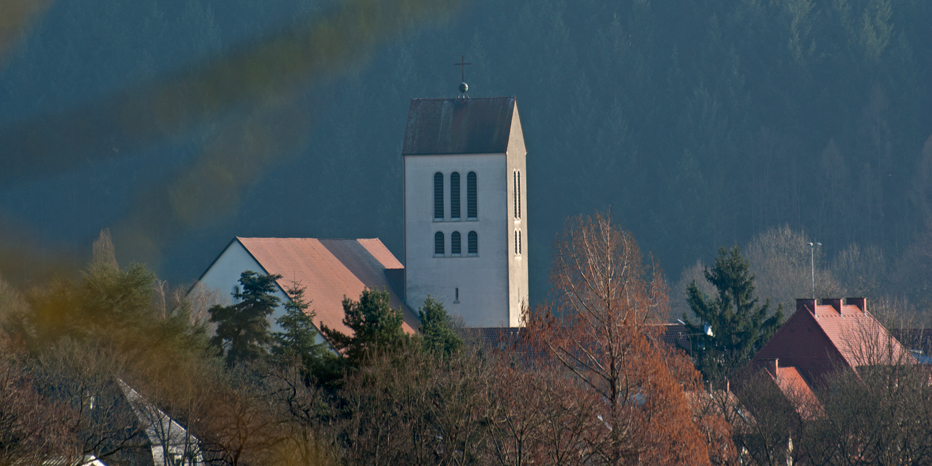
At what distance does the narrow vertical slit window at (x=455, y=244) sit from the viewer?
53938 millimetres

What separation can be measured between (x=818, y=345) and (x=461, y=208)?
722 inches

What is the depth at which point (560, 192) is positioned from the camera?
130875mm

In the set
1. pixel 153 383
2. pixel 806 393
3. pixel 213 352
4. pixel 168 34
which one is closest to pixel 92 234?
pixel 168 34

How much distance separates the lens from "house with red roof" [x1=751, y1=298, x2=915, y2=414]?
3994cm

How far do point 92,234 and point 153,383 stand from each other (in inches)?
743

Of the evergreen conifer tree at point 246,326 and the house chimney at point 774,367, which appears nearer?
the evergreen conifer tree at point 246,326

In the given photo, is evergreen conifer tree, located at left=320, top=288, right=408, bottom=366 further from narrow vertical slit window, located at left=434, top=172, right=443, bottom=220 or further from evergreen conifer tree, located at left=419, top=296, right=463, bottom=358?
narrow vertical slit window, located at left=434, top=172, right=443, bottom=220

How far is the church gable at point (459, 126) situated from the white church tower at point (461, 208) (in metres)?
0.05

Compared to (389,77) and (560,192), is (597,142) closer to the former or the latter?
(560,192)

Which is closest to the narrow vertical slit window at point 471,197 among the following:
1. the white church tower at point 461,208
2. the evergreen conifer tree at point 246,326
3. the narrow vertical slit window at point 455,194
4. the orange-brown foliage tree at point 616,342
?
the white church tower at point 461,208

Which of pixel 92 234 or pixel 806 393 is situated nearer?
pixel 92 234

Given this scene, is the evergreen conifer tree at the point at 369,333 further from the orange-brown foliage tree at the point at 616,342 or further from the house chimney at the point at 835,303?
the house chimney at the point at 835,303

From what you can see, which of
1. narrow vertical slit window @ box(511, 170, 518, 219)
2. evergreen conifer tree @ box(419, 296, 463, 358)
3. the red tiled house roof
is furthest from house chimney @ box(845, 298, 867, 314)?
evergreen conifer tree @ box(419, 296, 463, 358)

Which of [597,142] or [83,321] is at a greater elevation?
[597,142]
